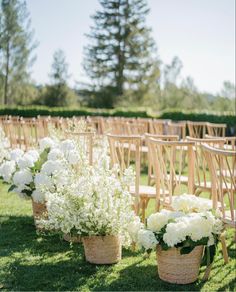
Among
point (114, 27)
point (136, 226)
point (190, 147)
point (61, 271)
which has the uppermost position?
point (114, 27)

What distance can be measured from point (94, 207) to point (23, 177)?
132cm

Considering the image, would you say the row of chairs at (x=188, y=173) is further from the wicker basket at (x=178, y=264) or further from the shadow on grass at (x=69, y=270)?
the shadow on grass at (x=69, y=270)

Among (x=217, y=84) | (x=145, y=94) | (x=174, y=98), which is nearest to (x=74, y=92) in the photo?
(x=145, y=94)

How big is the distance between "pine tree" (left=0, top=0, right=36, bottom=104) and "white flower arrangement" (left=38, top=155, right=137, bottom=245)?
30.3m

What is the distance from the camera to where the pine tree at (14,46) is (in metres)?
32.7

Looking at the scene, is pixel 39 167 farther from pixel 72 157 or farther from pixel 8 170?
A: pixel 72 157

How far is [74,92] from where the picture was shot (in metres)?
40.8

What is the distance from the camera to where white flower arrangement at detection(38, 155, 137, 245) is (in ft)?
11.9

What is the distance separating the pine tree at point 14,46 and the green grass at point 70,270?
29.8 metres

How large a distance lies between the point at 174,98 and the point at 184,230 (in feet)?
132

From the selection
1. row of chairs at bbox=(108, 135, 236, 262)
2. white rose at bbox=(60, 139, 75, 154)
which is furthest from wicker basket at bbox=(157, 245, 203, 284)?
white rose at bbox=(60, 139, 75, 154)

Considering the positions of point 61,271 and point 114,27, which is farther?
point 114,27

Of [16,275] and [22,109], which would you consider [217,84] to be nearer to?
[22,109]

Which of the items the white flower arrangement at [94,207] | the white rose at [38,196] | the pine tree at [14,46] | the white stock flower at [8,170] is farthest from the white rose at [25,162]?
Result: the pine tree at [14,46]
